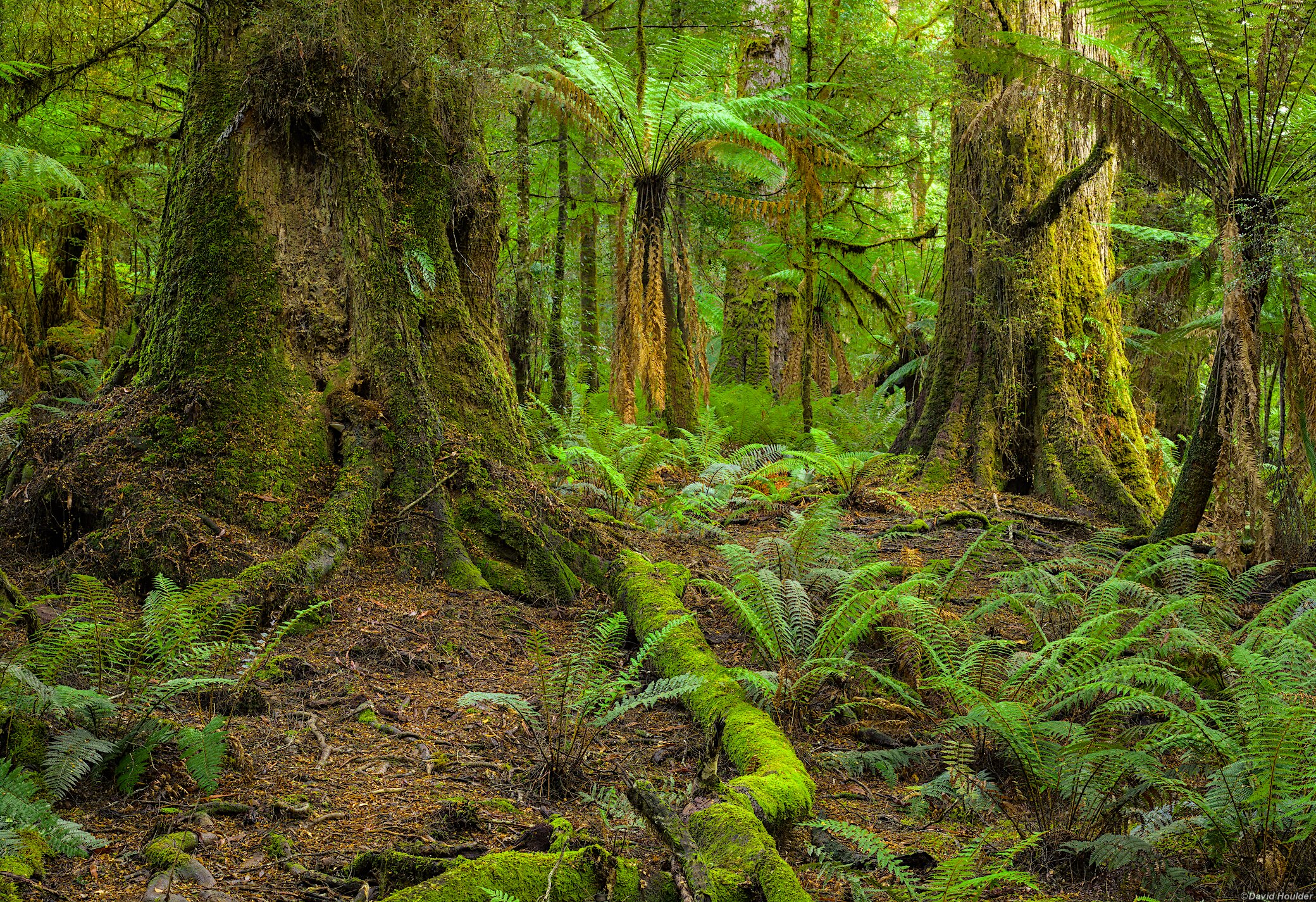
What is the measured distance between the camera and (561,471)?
6449 mm

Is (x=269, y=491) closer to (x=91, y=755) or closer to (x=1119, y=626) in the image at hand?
(x=91, y=755)

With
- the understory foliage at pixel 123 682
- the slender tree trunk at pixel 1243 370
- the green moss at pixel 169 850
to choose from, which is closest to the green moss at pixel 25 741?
the understory foliage at pixel 123 682

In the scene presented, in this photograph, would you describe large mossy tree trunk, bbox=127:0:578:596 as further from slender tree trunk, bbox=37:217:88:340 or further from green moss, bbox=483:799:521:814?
slender tree trunk, bbox=37:217:88:340

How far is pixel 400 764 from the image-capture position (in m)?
2.87

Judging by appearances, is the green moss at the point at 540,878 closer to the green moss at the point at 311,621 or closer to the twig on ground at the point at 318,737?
the twig on ground at the point at 318,737

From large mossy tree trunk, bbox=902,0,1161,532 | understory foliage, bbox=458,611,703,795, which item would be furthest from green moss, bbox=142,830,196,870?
large mossy tree trunk, bbox=902,0,1161,532

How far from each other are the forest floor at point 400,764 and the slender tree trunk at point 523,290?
467cm

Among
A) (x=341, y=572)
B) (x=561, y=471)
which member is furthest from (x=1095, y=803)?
(x=561, y=471)

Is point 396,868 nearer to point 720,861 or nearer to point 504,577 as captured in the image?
point 720,861

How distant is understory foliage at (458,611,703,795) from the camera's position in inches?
110

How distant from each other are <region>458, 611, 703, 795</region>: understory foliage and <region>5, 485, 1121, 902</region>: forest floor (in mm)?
72

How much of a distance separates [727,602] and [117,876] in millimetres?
2544

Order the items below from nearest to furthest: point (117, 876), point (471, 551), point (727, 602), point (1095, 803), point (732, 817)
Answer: point (117, 876), point (732, 817), point (1095, 803), point (727, 602), point (471, 551)

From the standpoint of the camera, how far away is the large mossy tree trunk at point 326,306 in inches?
170
